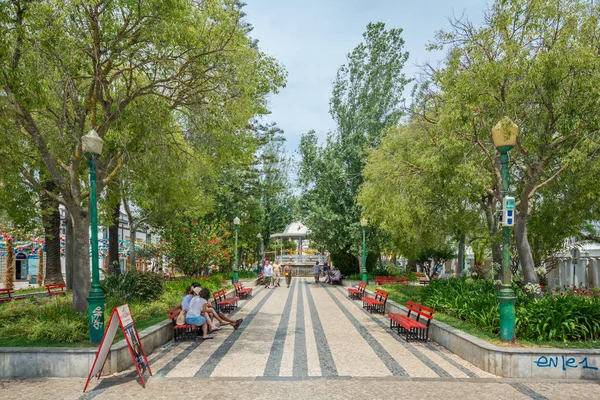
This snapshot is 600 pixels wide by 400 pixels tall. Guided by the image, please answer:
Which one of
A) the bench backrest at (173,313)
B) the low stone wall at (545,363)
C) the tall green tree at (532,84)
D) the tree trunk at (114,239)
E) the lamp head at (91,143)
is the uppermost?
the tall green tree at (532,84)

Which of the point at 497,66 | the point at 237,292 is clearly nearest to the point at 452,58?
the point at 497,66

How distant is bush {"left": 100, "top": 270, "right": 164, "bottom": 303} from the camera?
47.7 ft

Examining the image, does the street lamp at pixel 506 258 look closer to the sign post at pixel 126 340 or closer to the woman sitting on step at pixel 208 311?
A: the sign post at pixel 126 340

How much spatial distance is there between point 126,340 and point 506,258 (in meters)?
6.52

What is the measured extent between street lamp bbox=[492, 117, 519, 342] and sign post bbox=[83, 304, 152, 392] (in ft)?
19.7

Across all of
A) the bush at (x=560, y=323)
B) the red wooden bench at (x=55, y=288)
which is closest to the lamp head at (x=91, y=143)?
the bush at (x=560, y=323)

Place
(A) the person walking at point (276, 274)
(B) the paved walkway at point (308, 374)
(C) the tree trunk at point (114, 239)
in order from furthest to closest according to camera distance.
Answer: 1. (A) the person walking at point (276, 274)
2. (C) the tree trunk at point (114, 239)
3. (B) the paved walkway at point (308, 374)

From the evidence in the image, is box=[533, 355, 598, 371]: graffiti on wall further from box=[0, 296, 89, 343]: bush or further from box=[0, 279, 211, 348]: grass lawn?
box=[0, 296, 89, 343]: bush

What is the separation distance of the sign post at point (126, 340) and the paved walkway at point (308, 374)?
225 mm

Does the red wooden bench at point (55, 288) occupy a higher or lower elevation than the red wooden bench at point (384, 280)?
higher

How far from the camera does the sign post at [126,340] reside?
696cm

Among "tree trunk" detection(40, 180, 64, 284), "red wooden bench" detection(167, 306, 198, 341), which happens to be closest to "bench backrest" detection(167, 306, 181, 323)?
"red wooden bench" detection(167, 306, 198, 341)

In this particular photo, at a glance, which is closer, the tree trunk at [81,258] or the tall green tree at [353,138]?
the tree trunk at [81,258]

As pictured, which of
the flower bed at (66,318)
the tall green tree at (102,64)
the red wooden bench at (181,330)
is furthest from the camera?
the red wooden bench at (181,330)
